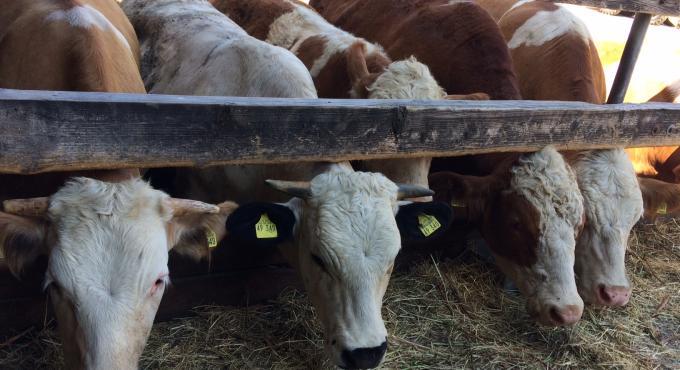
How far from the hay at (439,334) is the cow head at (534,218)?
28 centimetres

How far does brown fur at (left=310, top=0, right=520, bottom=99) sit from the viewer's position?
4523 millimetres

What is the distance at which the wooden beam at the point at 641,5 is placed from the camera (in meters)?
4.33

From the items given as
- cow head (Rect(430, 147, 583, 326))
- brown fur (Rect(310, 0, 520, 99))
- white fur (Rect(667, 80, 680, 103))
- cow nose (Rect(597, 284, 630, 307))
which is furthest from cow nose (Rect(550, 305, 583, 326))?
white fur (Rect(667, 80, 680, 103))

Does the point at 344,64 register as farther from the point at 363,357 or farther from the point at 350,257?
the point at 363,357

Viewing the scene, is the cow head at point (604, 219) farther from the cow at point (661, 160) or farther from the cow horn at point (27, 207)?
the cow horn at point (27, 207)

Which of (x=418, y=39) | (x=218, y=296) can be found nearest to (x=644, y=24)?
(x=418, y=39)

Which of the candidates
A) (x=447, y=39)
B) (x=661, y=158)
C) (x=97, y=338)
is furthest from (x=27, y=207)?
(x=661, y=158)

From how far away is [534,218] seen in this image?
371cm

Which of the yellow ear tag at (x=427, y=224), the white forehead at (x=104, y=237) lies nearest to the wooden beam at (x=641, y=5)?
the yellow ear tag at (x=427, y=224)

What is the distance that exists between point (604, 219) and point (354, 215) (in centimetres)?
191

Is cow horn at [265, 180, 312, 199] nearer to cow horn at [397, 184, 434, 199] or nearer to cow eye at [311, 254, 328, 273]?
cow eye at [311, 254, 328, 273]

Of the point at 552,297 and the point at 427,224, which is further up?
the point at 427,224

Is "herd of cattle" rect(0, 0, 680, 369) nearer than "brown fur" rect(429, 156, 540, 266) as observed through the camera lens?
Yes

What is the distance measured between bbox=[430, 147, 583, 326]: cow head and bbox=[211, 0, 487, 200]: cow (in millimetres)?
450
